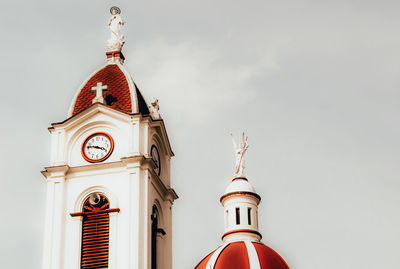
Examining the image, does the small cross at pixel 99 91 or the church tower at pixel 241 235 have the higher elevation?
the small cross at pixel 99 91

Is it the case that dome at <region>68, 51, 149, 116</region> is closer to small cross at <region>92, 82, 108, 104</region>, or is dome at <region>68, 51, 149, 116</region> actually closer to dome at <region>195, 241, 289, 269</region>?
small cross at <region>92, 82, 108, 104</region>

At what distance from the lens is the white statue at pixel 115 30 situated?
135 feet

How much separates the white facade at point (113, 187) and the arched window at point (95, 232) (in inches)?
8.4

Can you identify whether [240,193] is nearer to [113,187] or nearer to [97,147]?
[113,187]

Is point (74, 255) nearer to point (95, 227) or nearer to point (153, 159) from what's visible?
point (95, 227)

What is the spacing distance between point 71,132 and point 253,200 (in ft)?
27.7

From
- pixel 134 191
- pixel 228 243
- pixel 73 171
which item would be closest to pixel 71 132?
pixel 73 171

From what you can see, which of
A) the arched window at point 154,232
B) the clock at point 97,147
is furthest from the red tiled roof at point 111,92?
the arched window at point 154,232

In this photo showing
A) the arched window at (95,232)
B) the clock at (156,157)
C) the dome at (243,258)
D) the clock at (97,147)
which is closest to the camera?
the arched window at (95,232)

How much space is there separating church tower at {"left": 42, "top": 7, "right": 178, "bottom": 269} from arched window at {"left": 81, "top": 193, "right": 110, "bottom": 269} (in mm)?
38

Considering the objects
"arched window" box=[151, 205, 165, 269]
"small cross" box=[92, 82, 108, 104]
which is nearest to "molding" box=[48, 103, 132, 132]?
"small cross" box=[92, 82, 108, 104]


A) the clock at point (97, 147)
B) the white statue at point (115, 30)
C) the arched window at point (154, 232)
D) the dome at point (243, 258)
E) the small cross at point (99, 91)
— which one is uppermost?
the white statue at point (115, 30)

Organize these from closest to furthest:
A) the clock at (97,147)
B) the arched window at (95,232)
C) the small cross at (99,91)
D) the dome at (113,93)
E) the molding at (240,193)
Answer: the arched window at (95,232), the clock at (97,147), the small cross at (99,91), the dome at (113,93), the molding at (240,193)

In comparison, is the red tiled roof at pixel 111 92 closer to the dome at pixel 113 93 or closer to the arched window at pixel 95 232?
the dome at pixel 113 93
